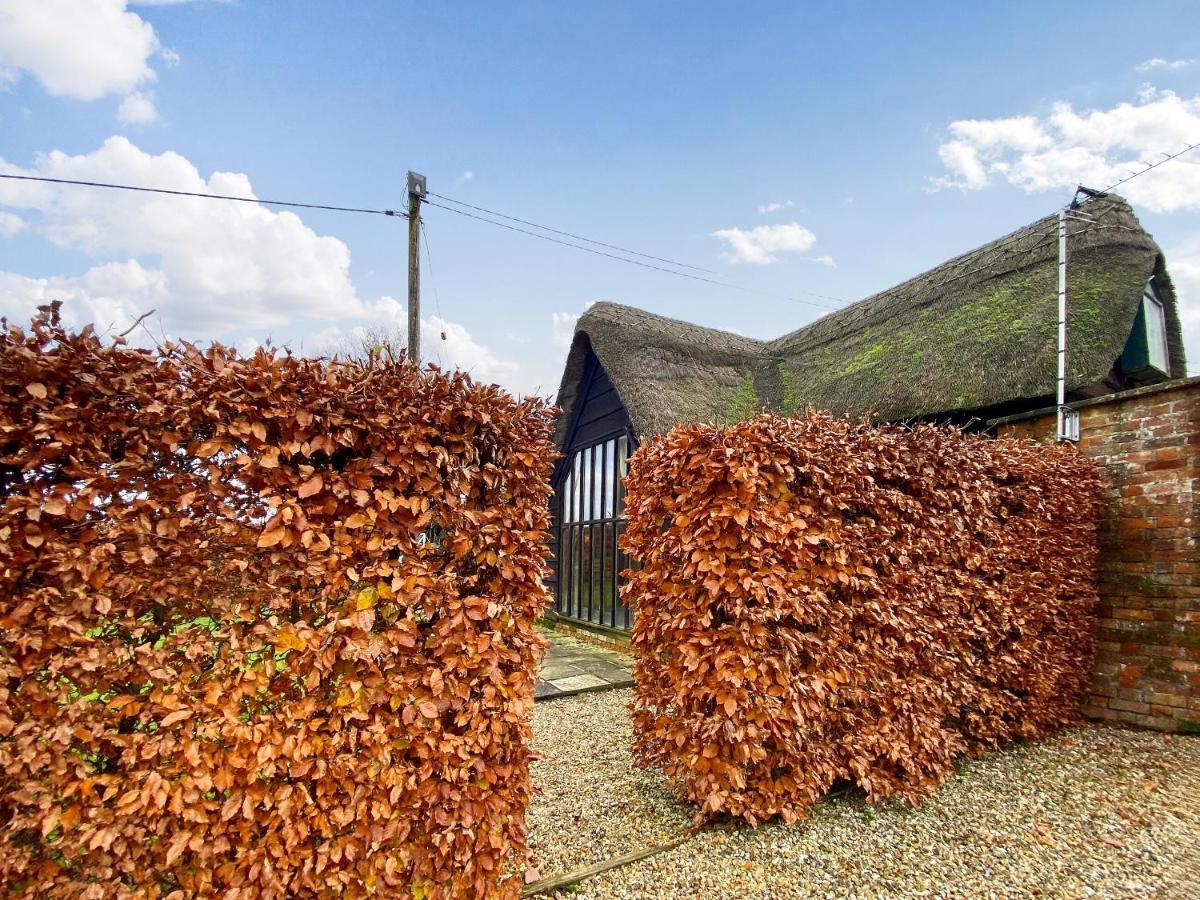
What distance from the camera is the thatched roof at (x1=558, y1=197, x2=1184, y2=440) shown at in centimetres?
656

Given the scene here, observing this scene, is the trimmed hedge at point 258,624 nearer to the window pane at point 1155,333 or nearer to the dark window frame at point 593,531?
the dark window frame at point 593,531

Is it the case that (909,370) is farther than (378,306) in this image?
No

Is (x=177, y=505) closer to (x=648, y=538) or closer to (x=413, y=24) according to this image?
(x=648, y=538)

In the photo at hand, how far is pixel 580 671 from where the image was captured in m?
7.11

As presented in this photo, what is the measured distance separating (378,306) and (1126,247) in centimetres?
2305

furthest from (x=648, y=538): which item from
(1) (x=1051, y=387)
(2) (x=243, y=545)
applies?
(1) (x=1051, y=387)

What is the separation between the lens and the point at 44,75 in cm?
496

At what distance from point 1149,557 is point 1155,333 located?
4.44 meters

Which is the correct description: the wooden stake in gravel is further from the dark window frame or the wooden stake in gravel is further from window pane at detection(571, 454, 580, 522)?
window pane at detection(571, 454, 580, 522)

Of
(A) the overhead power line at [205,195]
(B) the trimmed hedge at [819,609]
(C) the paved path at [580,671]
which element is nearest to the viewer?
(B) the trimmed hedge at [819,609]

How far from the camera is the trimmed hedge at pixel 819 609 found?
123 inches

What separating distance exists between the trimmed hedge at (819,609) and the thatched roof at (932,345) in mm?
3052

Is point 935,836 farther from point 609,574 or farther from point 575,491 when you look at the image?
point 575,491

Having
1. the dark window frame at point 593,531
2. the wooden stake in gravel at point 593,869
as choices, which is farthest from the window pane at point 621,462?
the wooden stake in gravel at point 593,869
